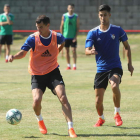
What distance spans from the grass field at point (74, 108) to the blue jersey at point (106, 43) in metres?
1.11

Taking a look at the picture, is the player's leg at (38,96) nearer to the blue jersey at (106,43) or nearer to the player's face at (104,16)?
the blue jersey at (106,43)

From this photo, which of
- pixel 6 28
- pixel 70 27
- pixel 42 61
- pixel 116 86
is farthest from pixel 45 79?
pixel 6 28

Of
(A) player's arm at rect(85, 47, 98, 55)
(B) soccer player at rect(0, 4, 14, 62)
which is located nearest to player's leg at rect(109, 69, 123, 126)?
(A) player's arm at rect(85, 47, 98, 55)

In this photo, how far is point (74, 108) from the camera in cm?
988

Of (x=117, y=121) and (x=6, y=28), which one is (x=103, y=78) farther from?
(x=6, y=28)

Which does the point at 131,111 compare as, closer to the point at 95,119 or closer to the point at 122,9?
the point at 95,119

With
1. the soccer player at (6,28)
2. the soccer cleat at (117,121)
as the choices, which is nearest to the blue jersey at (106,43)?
the soccer cleat at (117,121)

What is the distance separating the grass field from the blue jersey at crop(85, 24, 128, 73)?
3.64ft

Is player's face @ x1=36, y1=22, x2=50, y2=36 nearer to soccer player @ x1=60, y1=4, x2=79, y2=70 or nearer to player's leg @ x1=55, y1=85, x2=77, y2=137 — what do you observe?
player's leg @ x1=55, y1=85, x2=77, y2=137

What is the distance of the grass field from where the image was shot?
7316 millimetres

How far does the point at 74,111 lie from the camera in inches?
375

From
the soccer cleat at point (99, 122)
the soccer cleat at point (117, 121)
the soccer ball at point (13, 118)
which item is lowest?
the soccer cleat at point (99, 122)

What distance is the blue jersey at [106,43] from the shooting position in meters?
7.96

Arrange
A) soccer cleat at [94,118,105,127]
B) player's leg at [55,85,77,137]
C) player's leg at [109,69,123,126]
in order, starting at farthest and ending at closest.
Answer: soccer cleat at [94,118,105,127] < player's leg at [109,69,123,126] < player's leg at [55,85,77,137]
